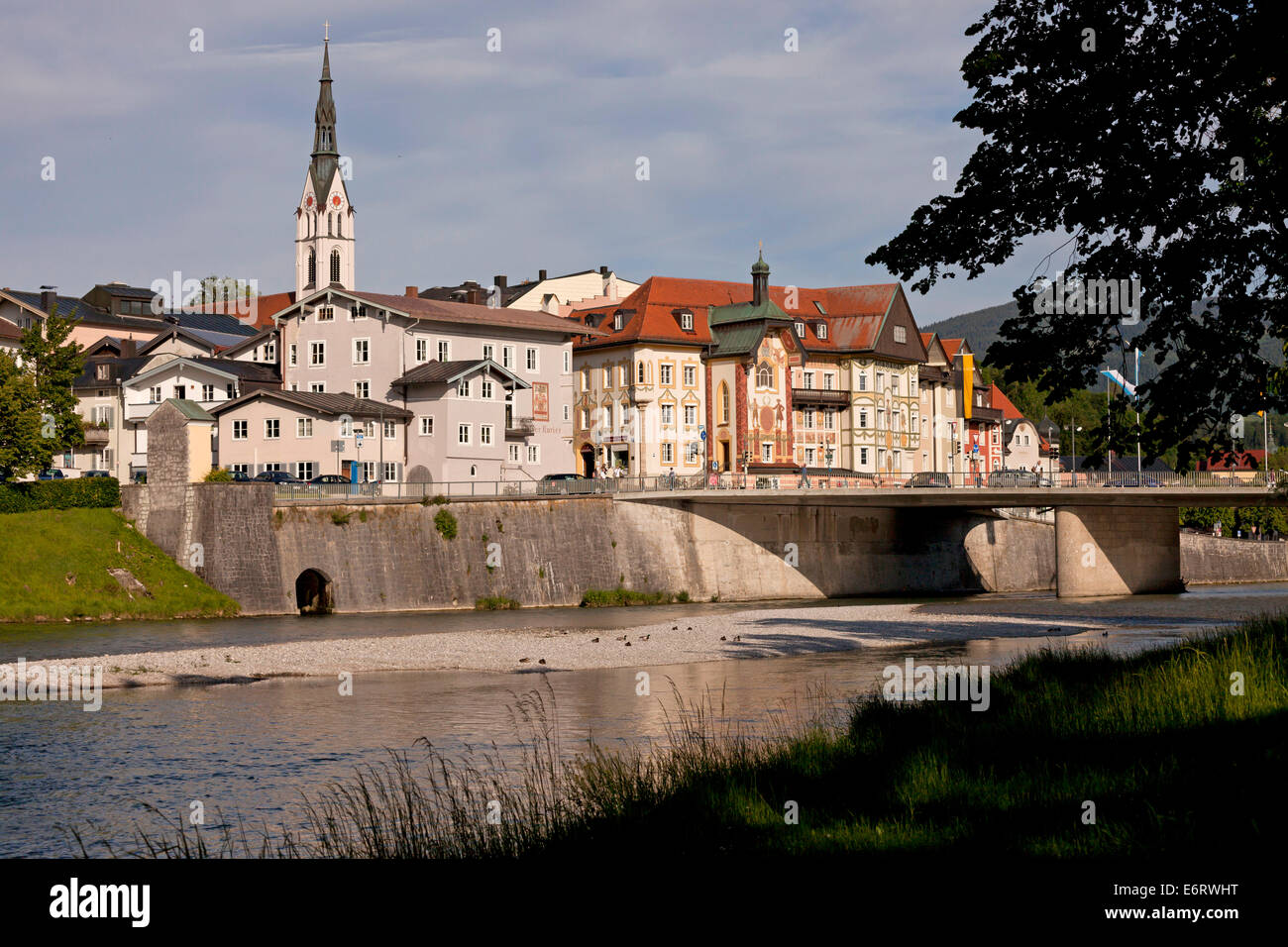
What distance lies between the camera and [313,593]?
222 feet

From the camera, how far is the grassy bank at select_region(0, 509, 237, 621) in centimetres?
5831

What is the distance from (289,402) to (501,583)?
20467 millimetres

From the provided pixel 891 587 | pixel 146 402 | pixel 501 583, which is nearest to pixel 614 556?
pixel 501 583


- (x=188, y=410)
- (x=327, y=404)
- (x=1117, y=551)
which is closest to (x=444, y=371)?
(x=327, y=404)

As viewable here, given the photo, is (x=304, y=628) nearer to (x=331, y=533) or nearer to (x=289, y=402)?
(x=331, y=533)

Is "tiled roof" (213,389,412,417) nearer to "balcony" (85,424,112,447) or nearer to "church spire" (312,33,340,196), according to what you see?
"balcony" (85,424,112,447)

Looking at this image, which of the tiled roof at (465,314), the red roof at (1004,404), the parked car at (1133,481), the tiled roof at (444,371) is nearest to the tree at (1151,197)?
the parked car at (1133,481)

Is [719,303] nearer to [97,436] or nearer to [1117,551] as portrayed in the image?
[1117,551]

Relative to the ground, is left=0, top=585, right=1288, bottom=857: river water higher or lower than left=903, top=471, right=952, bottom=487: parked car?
lower

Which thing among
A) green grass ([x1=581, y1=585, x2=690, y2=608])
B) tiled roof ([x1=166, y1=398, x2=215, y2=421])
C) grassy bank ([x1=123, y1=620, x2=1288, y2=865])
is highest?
tiled roof ([x1=166, y1=398, x2=215, y2=421])

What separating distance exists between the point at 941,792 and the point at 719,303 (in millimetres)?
103828

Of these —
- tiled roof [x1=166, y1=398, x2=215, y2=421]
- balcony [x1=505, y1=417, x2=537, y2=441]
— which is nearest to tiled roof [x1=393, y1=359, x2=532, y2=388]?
balcony [x1=505, y1=417, x2=537, y2=441]

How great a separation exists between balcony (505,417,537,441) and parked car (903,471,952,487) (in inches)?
1081

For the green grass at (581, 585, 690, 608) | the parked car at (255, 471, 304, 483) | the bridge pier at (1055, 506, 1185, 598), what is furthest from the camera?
the bridge pier at (1055, 506, 1185, 598)
